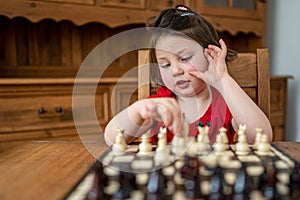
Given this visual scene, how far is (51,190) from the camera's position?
452 millimetres

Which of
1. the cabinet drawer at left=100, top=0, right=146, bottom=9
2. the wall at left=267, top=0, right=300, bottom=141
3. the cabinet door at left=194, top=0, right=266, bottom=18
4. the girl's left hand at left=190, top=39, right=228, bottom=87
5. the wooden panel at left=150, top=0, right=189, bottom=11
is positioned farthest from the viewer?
the wall at left=267, top=0, right=300, bottom=141

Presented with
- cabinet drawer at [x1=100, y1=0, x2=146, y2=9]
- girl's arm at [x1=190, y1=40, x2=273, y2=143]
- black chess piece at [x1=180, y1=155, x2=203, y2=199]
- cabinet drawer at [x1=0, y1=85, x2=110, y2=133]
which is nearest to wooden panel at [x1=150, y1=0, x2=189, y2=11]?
cabinet drawer at [x1=100, y1=0, x2=146, y2=9]

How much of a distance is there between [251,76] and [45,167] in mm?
739

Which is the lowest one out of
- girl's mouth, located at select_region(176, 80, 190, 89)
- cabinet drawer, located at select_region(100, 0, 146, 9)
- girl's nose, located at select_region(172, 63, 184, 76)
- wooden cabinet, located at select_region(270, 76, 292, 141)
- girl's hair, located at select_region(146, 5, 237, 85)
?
wooden cabinet, located at select_region(270, 76, 292, 141)

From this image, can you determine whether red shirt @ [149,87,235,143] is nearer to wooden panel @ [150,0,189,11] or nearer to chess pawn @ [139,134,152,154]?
chess pawn @ [139,134,152,154]

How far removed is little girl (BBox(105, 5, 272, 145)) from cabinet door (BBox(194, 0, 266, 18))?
1.03 m

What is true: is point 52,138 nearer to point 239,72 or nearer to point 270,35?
point 239,72

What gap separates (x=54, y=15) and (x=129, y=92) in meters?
0.58

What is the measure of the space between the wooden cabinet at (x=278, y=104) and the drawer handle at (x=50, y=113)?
1.37 metres

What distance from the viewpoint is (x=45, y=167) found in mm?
567

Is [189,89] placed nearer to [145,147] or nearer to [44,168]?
[145,147]

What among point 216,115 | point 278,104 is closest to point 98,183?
point 216,115

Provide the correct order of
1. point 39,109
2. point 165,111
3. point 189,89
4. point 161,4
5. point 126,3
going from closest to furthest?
point 165,111 < point 189,89 < point 39,109 < point 126,3 < point 161,4

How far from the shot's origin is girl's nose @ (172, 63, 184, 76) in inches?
31.8
